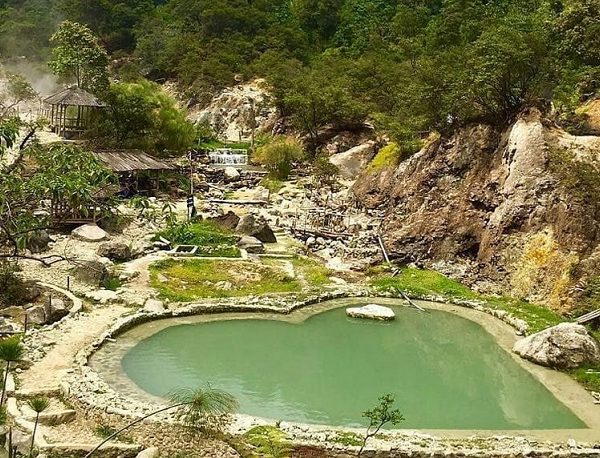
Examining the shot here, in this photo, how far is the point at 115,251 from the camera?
24.9 metres

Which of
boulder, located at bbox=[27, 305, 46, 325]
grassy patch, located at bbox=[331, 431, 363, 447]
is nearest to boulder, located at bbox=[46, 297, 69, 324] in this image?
boulder, located at bbox=[27, 305, 46, 325]

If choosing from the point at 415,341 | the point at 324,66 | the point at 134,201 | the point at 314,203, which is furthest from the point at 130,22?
the point at 134,201

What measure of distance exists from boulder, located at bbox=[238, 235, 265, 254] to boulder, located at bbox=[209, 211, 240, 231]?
2400mm

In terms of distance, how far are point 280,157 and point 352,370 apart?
1112 inches

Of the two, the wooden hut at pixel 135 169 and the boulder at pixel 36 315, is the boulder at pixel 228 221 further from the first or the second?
the boulder at pixel 36 315

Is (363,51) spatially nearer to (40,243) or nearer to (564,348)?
(40,243)

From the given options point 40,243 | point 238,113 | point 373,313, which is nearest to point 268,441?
point 373,313

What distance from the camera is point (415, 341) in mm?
19781

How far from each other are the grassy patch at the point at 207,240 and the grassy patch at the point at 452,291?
5.81 m

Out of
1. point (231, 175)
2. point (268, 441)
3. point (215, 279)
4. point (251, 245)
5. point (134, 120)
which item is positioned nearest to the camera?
point (268, 441)

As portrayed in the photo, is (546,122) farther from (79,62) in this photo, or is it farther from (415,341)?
(79,62)

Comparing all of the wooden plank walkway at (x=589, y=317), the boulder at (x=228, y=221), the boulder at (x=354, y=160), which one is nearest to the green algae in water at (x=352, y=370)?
the wooden plank walkway at (x=589, y=317)

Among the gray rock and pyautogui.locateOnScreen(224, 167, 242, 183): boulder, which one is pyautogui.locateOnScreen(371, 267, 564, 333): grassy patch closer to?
the gray rock

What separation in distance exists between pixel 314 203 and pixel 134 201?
28.2m
